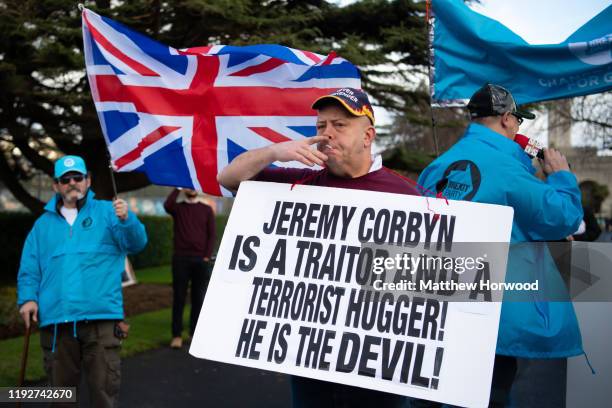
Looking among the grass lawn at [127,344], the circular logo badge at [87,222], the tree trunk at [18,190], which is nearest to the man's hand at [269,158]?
the circular logo badge at [87,222]

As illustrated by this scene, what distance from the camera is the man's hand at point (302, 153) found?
2559mm

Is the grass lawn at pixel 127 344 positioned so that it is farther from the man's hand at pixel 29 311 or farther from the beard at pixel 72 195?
the beard at pixel 72 195

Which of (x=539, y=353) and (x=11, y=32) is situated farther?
(x=11, y=32)

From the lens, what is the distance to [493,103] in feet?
10.3

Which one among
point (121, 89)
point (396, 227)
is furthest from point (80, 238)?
point (396, 227)

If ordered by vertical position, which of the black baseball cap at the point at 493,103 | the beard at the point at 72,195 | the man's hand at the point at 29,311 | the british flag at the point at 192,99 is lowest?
the man's hand at the point at 29,311

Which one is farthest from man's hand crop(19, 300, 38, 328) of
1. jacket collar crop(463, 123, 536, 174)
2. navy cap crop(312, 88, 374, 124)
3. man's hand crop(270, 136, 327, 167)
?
jacket collar crop(463, 123, 536, 174)

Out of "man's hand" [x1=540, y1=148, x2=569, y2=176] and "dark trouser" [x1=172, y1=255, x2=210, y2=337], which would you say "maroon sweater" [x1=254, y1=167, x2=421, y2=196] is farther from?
"dark trouser" [x1=172, y1=255, x2=210, y2=337]

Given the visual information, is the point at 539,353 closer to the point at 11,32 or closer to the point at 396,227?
the point at 396,227

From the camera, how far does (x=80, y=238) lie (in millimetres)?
4535

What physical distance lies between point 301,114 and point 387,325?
2.60 m

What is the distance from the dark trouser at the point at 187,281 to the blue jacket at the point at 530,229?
6.18 meters

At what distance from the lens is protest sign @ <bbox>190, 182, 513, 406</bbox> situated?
2.32m

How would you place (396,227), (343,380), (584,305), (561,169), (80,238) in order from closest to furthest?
(343,380), (396,227), (561,169), (584,305), (80,238)
